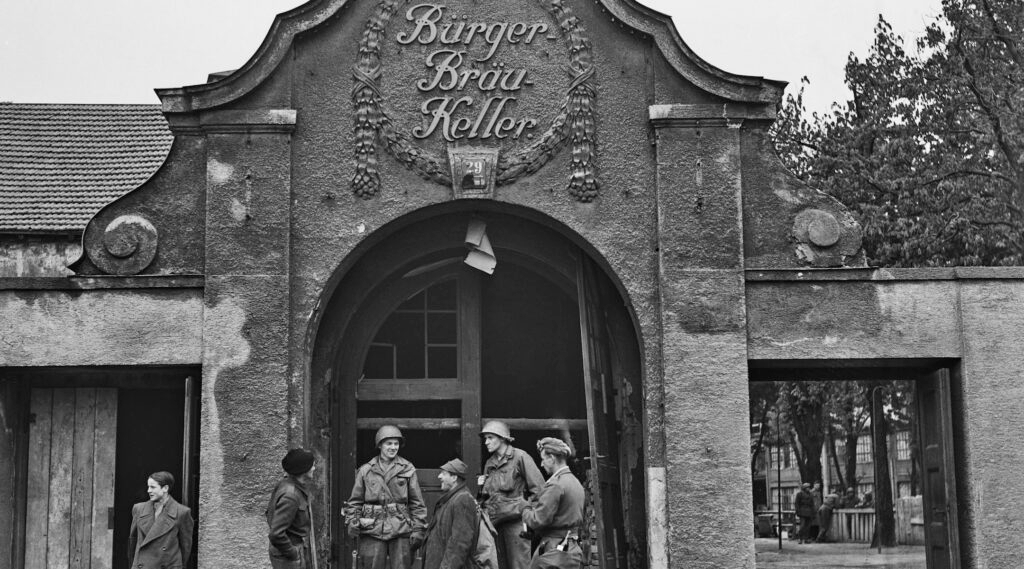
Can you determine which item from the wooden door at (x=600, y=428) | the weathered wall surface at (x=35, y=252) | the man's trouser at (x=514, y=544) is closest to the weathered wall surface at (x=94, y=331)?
the man's trouser at (x=514, y=544)

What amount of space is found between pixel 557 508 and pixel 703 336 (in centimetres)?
232

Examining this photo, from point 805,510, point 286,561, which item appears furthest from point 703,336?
point 805,510

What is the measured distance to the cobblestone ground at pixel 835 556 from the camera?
23562mm

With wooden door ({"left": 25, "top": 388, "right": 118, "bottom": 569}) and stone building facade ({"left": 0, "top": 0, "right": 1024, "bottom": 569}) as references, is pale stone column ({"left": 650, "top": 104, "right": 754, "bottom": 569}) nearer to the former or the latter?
stone building facade ({"left": 0, "top": 0, "right": 1024, "bottom": 569})

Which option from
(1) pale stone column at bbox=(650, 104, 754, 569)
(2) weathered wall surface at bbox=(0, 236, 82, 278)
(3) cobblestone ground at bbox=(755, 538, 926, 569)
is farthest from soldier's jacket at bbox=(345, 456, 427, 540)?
(3) cobblestone ground at bbox=(755, 538, 926, 569)

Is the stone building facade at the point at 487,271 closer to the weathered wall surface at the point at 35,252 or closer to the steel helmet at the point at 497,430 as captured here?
the steel helmet at the point at 497,430

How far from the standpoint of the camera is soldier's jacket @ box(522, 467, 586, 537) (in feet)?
41.1

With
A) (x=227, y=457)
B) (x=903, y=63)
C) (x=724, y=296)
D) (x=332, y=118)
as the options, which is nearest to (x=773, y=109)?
(x=724, y=296)

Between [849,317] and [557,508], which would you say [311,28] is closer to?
[557,508]

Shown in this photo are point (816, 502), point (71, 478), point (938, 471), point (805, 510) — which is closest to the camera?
point (938, 471)

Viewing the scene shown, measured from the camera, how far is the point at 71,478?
14695 mm

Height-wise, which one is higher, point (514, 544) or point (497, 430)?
point (497, 430)

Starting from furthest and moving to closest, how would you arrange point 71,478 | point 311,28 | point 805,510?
point 805,510, point 71,478, point 311,28

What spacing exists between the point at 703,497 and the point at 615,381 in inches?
69.8
